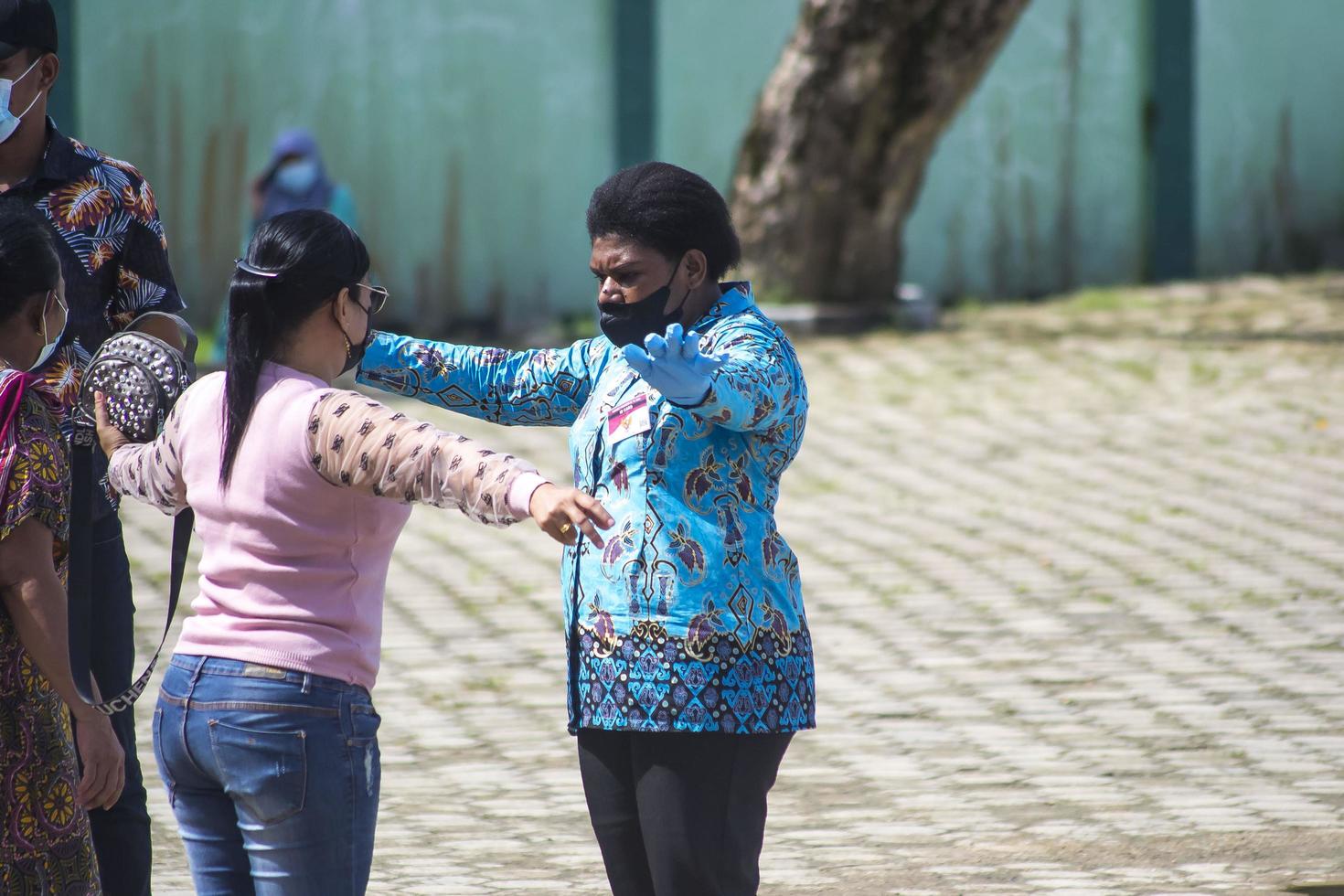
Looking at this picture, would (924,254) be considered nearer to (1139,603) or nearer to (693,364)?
(1139,603)

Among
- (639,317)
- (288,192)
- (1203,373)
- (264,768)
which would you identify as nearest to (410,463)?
(264,768)

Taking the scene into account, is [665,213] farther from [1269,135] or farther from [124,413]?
[1269,135]

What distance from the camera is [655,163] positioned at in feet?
11.0

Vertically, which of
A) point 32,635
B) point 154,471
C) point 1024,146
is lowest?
point 32,635

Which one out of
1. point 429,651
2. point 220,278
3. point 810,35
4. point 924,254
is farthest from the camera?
point 924,254

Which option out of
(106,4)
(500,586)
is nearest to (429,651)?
(500,586)

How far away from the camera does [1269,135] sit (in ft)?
47.6

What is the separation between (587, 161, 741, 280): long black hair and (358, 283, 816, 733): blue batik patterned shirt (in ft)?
0.46

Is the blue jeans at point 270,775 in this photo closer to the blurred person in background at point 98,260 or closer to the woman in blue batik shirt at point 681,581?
the woman in blue batik shirt at point 681,581

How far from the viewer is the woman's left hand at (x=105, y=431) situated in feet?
10.5

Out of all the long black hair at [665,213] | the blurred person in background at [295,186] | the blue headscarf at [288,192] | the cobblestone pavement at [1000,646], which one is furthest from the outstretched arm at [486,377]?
the blue headscarf at [288,192]

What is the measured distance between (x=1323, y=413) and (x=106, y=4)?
8446mm

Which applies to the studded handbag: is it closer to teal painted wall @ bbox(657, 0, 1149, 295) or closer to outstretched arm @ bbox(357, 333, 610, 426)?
outstretched arm @ bbox(357, 333, 610, 426)

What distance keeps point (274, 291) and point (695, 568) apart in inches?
32.9
